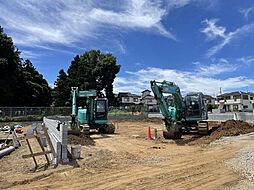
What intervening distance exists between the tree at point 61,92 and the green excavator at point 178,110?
38.1 m

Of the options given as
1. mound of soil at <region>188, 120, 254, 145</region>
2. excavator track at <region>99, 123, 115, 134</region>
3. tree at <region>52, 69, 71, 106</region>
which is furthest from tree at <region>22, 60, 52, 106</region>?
mound of soil at <region>188, 120, 254, 145</region>

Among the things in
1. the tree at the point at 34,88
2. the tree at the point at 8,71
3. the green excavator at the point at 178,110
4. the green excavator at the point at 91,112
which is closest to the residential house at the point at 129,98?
the tree at the point at 34,88

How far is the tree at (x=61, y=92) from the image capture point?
55469 millimetres

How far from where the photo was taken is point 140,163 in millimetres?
10125

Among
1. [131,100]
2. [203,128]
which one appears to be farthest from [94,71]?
[203,128]

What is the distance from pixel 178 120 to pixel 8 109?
25.3 meters

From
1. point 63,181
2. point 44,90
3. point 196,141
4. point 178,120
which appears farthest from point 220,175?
point 44,90

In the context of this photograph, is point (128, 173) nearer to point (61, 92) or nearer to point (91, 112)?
point (91, 112)

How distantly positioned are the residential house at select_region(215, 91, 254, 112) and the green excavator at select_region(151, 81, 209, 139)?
180ft

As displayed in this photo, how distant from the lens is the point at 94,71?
58312 millimetres

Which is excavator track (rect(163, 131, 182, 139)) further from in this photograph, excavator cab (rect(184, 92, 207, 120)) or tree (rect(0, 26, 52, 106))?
tree (rect(0, 26, 52, 106))

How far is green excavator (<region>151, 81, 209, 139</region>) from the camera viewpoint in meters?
17.3

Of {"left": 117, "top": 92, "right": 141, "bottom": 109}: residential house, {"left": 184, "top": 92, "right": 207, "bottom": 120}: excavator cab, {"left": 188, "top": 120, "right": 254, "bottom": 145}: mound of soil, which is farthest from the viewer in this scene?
{"left": 117, "top": 92, "right": 141, "bottom": 109}: residential house

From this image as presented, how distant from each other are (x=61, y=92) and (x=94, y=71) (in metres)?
7.76
